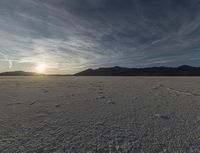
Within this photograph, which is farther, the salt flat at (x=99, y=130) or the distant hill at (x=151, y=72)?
the distant hill at (x=151, y=72)

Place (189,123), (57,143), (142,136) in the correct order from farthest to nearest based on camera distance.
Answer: (189,123)
(142,136)
(57,143)

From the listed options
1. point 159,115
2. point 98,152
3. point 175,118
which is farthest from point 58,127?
point 175,118

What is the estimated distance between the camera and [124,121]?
3729 mm

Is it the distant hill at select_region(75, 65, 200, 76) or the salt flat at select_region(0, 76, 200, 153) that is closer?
the salt flat at select_region(0, 76, 200, 153)

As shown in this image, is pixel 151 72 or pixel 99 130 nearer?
pixel 99 130

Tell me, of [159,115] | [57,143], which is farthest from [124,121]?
[57,143]

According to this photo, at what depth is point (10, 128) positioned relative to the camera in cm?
321

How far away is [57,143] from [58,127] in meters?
0.75

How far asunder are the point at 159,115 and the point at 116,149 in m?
2.15

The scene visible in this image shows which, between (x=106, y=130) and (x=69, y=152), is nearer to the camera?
(x=69, y=152)

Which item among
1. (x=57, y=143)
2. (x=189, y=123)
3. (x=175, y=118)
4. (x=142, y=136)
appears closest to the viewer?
(x=57, y=143)

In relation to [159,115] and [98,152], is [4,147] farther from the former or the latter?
[159,115]

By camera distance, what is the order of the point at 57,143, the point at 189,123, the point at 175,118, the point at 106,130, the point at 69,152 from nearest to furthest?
the point at 69,152, the point at 57,143, the point at 106,130, the point at 189,123, the point at 175,118

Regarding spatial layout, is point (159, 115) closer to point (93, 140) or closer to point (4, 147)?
point (93, 140)
